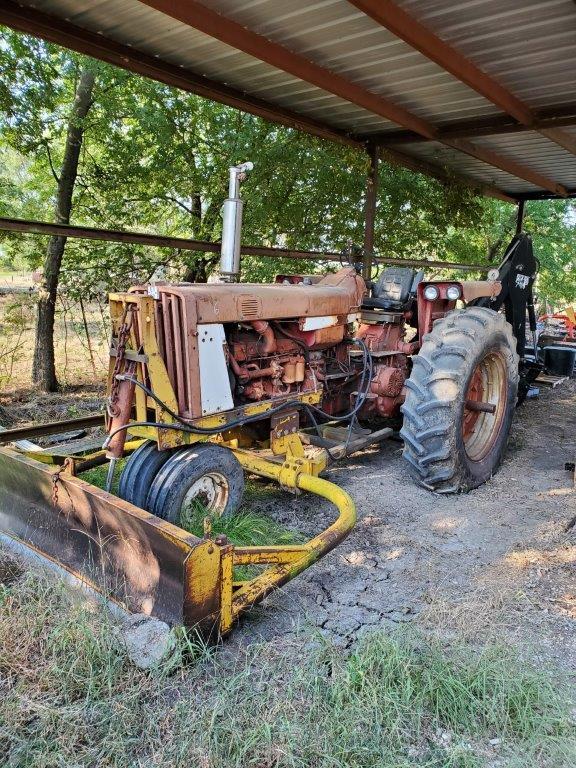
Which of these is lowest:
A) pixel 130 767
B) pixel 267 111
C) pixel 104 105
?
pixel 130 767

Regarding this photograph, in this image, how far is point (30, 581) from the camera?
244cm

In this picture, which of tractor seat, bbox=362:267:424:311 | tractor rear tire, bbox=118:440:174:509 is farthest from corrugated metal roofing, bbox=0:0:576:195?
tractor rear tire, bbox=118:440:174:509

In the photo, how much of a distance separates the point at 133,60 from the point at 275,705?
4422 millimetres

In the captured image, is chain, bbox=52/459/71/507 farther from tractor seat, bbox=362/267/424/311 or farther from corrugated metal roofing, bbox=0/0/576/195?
tractor seat, bbox=362/267/424/311

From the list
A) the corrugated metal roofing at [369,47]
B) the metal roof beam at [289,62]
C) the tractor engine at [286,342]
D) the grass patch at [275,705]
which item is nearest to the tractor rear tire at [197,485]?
the tractor engine at [286,342]

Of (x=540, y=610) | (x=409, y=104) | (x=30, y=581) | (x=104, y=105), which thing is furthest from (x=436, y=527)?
(x=104, y=105)

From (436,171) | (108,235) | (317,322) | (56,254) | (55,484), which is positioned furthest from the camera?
(436,171)

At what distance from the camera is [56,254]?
22.3 feet

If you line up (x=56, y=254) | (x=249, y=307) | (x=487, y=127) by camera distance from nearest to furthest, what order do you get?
1. (x=249, y=307)
2. (x=487, y=127)
3. (x=56, y=254)

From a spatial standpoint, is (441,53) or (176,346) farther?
(441,53)

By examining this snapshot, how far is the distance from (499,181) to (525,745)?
27.2 feet

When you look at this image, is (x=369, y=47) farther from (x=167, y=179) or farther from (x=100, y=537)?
(x=167, y=179)

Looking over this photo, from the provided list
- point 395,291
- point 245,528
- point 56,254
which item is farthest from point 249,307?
point 56,254

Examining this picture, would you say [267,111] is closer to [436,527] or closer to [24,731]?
[436,527]
